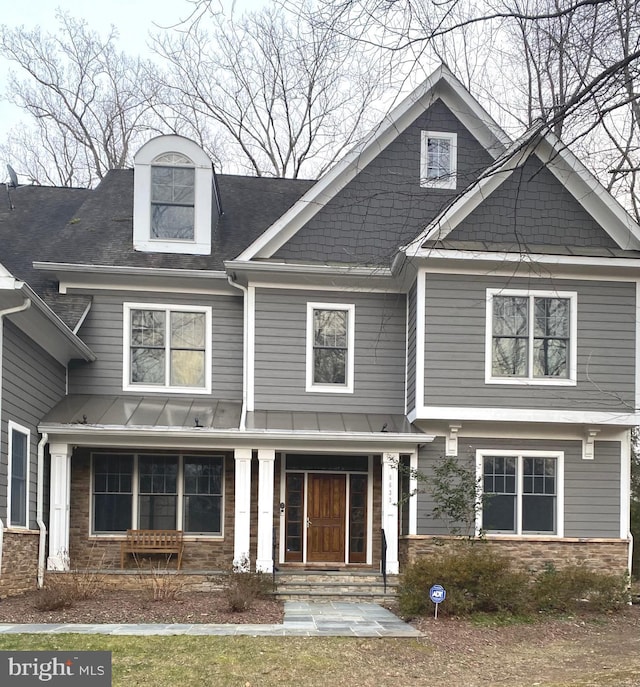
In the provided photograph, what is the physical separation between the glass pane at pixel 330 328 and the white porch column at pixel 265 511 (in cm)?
246

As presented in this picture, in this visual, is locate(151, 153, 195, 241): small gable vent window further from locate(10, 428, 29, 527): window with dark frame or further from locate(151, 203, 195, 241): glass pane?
locate(10, 428, 29, 527): window with dark frame

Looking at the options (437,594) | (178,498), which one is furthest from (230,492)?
(437,594)

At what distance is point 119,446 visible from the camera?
43.4ft

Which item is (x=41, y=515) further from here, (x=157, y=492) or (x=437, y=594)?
(x=437, y=594)

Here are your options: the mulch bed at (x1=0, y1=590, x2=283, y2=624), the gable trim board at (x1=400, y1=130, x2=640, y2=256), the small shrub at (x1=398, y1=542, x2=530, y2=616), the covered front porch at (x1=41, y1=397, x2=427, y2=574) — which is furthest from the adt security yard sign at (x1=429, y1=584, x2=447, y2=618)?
the gable trim board at (x1=400, y1=130, x2=640, y2=256)

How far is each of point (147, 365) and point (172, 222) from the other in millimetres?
2979

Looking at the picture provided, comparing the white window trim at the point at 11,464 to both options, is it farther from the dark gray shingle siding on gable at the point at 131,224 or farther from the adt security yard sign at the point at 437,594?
the adt security yard sign at the point at 437,594

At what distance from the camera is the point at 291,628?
912 centimetres

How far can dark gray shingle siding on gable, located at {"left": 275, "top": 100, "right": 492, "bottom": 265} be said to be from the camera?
46.3 feet

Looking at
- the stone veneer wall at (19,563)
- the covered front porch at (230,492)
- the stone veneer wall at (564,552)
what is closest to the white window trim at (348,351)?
the covered front porch at (230,492)

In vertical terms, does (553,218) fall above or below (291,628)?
above

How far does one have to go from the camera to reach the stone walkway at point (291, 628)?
8633 millimetres

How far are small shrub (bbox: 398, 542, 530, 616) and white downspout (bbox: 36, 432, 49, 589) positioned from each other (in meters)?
6.08

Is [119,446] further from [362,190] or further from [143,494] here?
[362,190]
